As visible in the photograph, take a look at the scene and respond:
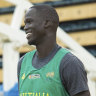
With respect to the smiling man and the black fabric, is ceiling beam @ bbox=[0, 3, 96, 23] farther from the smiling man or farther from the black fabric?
the black fabric

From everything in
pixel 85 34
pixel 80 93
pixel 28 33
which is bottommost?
Answer: pixel 80 93

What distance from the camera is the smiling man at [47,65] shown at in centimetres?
215

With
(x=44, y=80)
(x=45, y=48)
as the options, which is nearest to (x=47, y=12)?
(x=45, y=48)

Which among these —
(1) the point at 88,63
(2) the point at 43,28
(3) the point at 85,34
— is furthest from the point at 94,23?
(2) the point at 43,28

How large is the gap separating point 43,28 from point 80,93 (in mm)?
446

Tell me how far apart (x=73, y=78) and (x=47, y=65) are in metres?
0.18

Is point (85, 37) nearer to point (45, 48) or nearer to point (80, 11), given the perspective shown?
point (80, 11)

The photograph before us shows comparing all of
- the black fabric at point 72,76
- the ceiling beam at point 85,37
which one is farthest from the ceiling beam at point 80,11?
the black fabric at point 72,76

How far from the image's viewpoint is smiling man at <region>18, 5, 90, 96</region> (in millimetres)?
2150

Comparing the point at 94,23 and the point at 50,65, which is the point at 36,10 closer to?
the point at 50,65

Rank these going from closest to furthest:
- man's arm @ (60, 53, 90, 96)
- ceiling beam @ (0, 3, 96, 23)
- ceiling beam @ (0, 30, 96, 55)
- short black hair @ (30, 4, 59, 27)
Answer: man's arm @ (60, 53, 90, 96) → short black hair @ (30, 4, 59, 27) → ceiling beam @ (0, 30, 96, 55) → ceiling beam @ (0, 3, 96, 23)

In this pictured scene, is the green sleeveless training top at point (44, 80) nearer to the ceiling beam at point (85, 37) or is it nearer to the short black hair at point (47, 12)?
the short black hair at point (47, 12)

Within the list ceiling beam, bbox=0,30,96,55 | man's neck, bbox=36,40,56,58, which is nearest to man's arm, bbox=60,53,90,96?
man's neck, bbox=36,40,56,58

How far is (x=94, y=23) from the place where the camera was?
30.8 m
